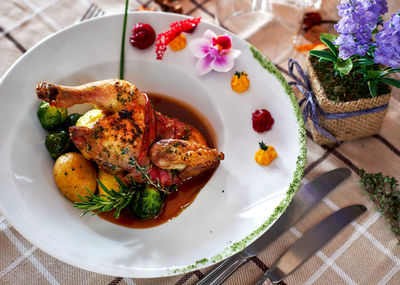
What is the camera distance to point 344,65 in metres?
2.21

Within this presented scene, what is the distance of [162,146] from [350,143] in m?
1.18

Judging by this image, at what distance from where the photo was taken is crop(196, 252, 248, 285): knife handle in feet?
6.75

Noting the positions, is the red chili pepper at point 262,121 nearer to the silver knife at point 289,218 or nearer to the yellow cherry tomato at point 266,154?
the yellow cherry tomato at point 266,154

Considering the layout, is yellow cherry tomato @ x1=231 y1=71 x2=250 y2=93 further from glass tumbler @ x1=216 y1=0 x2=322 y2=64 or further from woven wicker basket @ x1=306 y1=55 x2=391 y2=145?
glass tumbler @ x1=216 y1=0 x2=322 y2=64

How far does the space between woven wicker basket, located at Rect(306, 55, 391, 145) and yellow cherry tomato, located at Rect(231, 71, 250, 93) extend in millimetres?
383

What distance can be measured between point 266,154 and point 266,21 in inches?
52.8

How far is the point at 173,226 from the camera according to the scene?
2.11 meters

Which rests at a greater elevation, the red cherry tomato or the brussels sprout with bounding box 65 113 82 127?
the red cherry tomato

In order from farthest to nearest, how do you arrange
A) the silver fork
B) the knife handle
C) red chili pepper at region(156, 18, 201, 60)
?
the silver fork → red chili pepper at region(156, 18, 201, 60) → the knife handle

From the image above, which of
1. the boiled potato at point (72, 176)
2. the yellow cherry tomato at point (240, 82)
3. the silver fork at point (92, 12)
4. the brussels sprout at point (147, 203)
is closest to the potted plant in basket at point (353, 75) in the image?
the yellow cherry tomato at point (240, 82)

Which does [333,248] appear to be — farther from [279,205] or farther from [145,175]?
[145,175]

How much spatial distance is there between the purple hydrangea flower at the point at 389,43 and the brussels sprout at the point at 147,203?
3.94 ft

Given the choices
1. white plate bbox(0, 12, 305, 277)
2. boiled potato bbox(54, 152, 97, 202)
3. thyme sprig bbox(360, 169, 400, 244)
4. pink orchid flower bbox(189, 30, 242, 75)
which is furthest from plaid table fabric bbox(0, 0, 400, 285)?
pink orchid flower bbox(189, 30, 242, 75)

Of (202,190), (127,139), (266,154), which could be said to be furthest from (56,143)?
(266,154)
